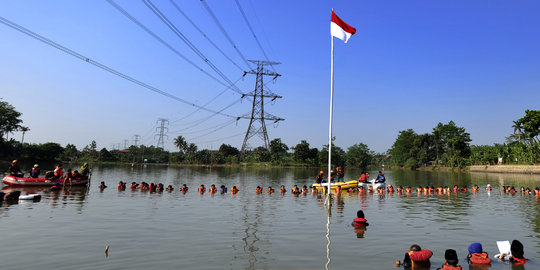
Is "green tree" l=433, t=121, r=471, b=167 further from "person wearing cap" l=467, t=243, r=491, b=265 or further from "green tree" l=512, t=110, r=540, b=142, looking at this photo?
"person wearing cap" l=467, t=243, r=491, b=265

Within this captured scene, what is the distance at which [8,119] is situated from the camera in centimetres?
9481

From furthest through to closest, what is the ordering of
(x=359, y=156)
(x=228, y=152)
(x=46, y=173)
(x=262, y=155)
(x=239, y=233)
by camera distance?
(x=359, y=156), (x=228, y=152), (x=262, y=155), (x=46, y=173), (x=239, y=233)

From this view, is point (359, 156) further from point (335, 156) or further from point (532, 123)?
point (532, 123)

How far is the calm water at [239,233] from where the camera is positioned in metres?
10.8

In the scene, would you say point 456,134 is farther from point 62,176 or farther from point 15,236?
point 15,236

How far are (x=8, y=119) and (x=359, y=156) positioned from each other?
474 ft

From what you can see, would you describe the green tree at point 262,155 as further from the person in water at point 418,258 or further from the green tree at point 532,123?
the person in water at point 418,258

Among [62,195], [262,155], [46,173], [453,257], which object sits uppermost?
[262,155]

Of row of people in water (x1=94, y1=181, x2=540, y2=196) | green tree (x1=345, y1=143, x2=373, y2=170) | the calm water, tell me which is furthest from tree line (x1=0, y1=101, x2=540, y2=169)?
the calm water

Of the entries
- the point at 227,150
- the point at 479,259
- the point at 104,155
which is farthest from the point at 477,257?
the point at 104,155

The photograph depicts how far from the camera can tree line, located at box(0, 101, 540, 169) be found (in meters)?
92.9

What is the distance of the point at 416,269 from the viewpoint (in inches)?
402

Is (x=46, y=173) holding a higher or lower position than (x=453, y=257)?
higher

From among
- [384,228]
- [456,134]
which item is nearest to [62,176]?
[384,228]
